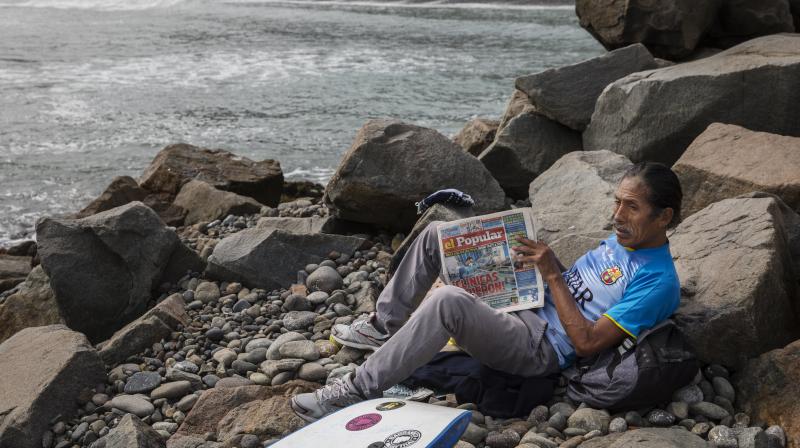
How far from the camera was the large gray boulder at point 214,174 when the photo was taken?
446 inches

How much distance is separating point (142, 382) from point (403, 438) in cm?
223

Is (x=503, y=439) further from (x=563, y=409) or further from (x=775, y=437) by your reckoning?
(x=775, y=437)

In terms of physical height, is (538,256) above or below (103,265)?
above

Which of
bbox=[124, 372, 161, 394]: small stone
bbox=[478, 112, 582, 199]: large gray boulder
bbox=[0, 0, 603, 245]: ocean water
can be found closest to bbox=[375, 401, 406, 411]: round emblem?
bbox=[124, 372, 161, 394]: small stone

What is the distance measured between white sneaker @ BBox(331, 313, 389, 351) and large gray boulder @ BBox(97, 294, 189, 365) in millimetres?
1438

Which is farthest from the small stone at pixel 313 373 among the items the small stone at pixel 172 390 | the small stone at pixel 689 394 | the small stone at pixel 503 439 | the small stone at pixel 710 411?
the small stone at pixel 710 411

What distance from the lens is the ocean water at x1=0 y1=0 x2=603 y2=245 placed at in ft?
50.7

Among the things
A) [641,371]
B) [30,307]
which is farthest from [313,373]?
[30,307]

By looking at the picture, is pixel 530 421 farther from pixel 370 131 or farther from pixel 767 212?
pixel 370 131

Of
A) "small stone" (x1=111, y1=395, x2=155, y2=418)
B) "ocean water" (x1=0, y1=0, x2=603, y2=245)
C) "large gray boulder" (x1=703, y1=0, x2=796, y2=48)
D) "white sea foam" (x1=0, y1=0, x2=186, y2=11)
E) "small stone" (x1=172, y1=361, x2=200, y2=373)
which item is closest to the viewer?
"small stone" (x1=111, y1=395, x2=155, y2=418)

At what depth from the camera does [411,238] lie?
6.50 meters

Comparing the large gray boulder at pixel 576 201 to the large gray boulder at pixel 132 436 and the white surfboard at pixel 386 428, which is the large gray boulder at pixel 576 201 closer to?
the white surfboard at pixel 386 428

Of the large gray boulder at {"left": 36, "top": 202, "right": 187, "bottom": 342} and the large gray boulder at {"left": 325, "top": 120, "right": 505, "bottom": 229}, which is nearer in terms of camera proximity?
the large gray boulder at {"left": 36, "top": 202, "right": 187, "bottom": 342}

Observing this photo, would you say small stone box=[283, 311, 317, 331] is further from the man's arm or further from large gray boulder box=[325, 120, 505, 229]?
the man's arm
